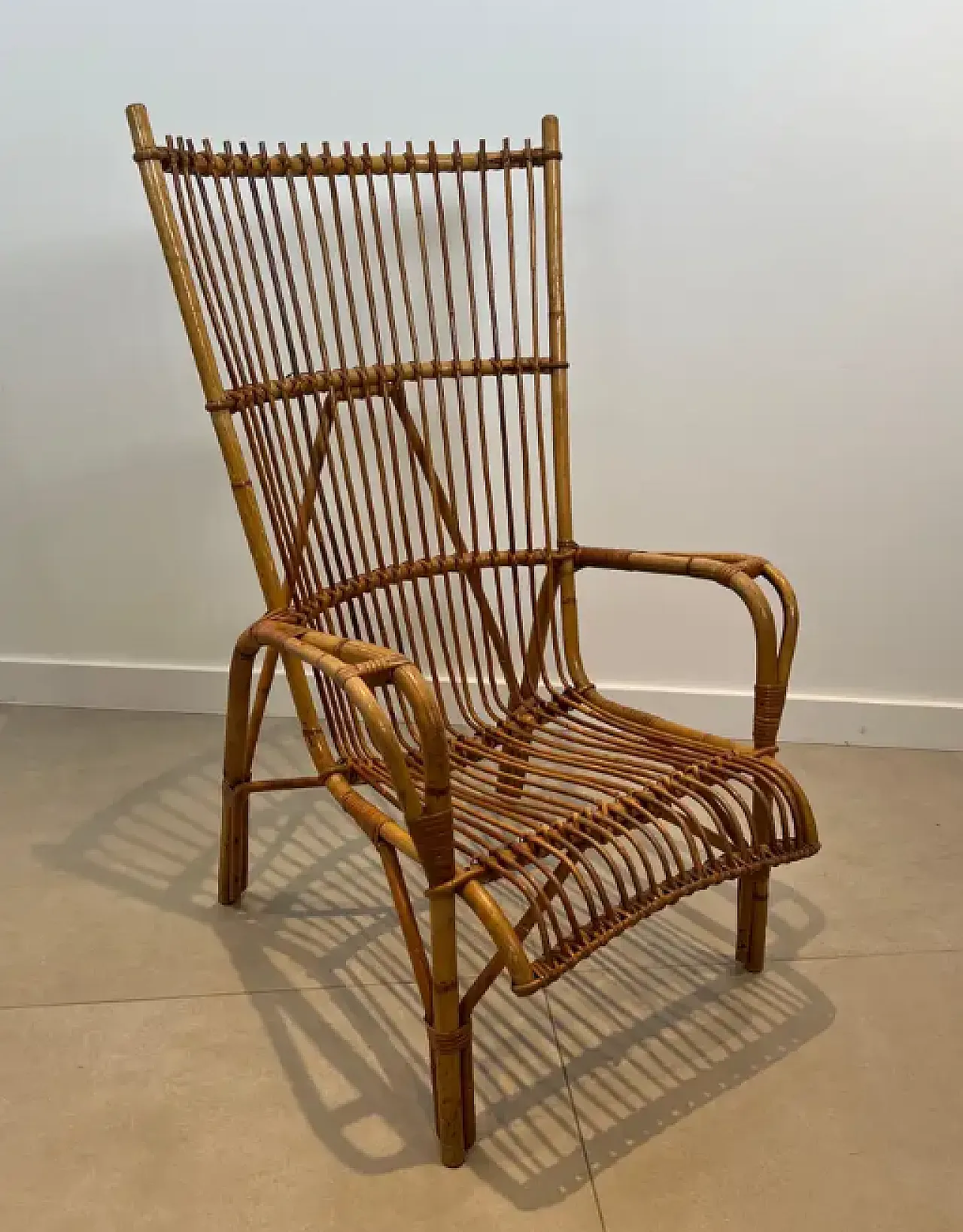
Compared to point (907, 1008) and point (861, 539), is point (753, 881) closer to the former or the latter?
point (907, 1008)

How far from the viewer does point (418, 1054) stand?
131 centimetres

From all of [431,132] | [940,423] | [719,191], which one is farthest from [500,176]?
[940,423]

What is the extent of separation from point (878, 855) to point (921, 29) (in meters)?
1.28

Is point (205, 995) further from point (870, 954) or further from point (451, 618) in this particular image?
point (870, 954)

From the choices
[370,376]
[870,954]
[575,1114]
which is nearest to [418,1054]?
[575,1114]

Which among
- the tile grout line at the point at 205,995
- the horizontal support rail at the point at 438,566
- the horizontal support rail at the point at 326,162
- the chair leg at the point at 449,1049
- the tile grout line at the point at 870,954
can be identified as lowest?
the tile grout line at the point at 870,954

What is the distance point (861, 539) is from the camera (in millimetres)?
1904

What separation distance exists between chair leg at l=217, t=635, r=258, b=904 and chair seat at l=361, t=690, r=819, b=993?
0.68ft

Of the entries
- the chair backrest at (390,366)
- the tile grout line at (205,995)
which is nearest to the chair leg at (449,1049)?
the tile grout line at (205,995)

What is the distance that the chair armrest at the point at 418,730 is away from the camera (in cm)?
95

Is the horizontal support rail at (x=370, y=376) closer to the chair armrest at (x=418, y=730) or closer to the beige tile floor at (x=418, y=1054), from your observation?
the chair armrest at (x=418, y=730)

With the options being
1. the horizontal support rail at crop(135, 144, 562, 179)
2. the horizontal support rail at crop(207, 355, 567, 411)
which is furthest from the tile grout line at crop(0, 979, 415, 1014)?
the horizontal support rail at crop(135, 144, 562, 179)

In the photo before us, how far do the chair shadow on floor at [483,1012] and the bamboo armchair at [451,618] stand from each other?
0.23ft

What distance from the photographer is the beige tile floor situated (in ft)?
3.67
